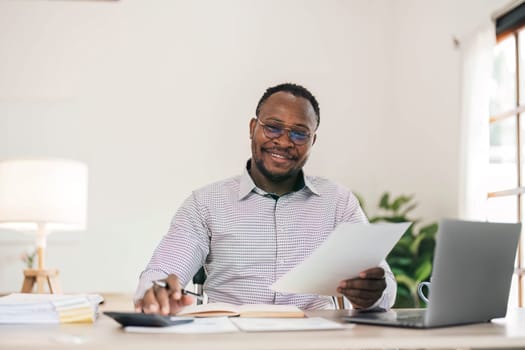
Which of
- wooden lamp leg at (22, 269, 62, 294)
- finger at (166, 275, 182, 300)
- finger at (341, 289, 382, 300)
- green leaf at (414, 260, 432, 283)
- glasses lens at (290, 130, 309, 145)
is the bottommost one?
wooden lamp leg at (22, 269, 62, 294)

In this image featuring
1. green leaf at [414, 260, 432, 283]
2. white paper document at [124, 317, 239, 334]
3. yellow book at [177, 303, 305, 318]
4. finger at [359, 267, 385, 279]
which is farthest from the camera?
green leaf at [414, 260, 432, 283]

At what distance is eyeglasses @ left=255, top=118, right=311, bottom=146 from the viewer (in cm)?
215

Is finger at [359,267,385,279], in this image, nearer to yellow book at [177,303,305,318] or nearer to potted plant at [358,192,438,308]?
yellow book at [177,303,305,318]

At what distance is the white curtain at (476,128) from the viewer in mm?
3504

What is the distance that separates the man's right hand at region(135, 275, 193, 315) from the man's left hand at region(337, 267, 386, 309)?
0.40m

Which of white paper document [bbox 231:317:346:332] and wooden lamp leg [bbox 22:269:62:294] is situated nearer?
white paper document [bbox 231:317:346:332]

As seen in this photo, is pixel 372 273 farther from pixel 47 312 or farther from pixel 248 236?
pixel 47 312

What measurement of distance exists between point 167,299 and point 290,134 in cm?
87

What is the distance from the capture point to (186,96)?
446 centimetres

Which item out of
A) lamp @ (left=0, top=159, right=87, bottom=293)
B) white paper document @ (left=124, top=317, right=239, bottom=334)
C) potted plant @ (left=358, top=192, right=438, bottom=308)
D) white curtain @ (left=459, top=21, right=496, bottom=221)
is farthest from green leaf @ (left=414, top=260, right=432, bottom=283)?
white paper document @ (left=124, top=317, right=239, bottom=334)

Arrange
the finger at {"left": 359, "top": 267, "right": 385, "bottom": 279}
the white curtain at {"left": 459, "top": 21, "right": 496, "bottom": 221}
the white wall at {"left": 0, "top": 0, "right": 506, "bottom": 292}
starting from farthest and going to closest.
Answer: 1. the white wall at {"left": 0, "top": 0, "right": 506, "bottom": 292}
2. the white curtain at {"left": 459, "top": 21, "right": 496, "bottom": 221}
3. the finger at {"left": 359, "top": 267, "right": 385, "bottom": 279}

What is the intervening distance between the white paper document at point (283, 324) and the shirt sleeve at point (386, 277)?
359 mm

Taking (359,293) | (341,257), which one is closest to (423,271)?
(359,293)

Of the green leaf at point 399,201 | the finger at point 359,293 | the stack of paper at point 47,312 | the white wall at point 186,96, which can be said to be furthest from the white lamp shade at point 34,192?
the finger at point 359,293
